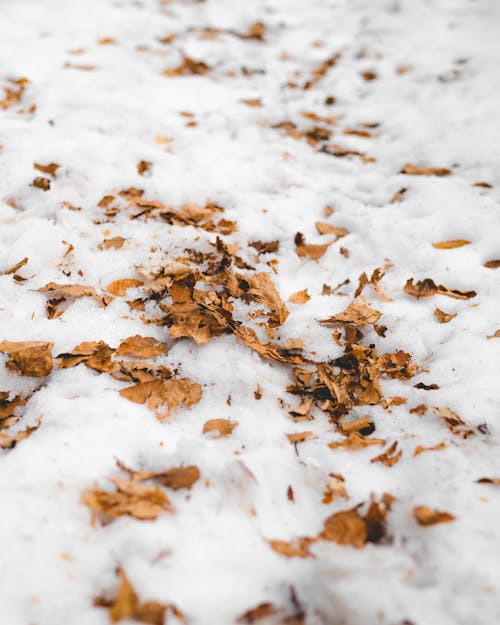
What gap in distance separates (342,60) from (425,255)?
254 centimetres

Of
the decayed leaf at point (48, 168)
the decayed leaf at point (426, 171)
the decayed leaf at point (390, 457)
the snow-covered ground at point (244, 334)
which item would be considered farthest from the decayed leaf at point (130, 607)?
the decayed leaf at point (426, 171)

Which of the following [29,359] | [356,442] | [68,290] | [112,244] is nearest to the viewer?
[356,442]

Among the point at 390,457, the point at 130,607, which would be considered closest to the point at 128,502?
the point at 130,607

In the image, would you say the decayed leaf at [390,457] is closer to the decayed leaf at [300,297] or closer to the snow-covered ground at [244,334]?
the snow-covered ground at [244,334]

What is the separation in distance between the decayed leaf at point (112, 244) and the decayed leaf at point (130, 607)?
1.34 metres

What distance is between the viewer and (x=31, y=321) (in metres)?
1.63

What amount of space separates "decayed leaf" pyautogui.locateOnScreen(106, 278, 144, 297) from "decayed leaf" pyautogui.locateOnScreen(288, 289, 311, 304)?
0.61 m

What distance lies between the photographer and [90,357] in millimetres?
1515

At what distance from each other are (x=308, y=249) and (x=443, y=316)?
0.66 metres

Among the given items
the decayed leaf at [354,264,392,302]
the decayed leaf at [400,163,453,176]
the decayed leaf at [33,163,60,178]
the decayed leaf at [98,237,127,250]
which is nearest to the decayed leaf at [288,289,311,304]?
the decayed leaf at [354,264,392,302]

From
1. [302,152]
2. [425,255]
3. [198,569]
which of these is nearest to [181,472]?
[198,569]

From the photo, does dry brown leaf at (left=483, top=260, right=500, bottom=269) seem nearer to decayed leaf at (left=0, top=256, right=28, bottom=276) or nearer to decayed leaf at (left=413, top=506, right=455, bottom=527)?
decayed leaf at (left=413, top=506, right=455, bottom=527)

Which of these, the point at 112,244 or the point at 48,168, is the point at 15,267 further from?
the point at 48,168

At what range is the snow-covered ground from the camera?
103cm
